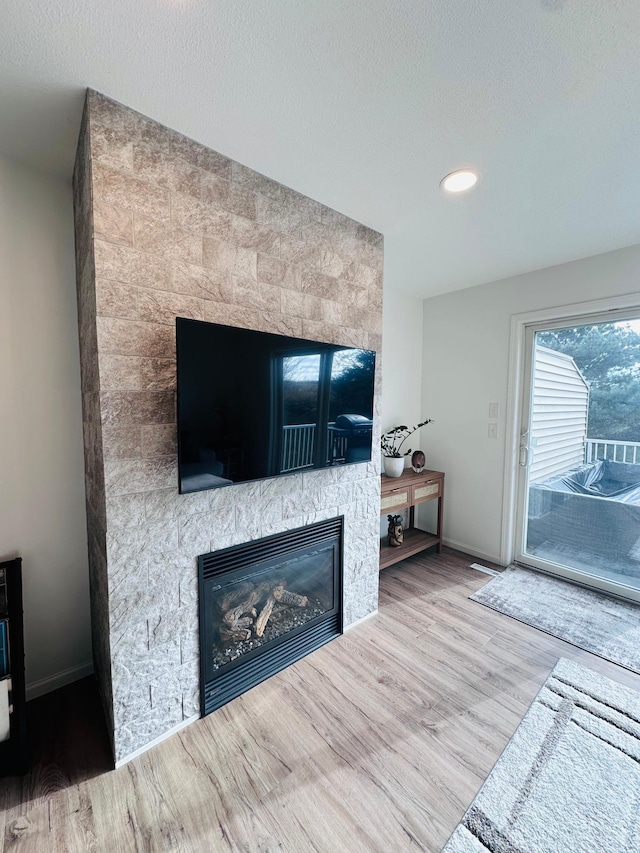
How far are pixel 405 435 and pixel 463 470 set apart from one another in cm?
64

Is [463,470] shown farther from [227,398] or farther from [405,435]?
[227,398]

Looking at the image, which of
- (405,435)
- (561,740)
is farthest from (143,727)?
(405,435)

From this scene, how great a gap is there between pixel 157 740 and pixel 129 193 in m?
2.22

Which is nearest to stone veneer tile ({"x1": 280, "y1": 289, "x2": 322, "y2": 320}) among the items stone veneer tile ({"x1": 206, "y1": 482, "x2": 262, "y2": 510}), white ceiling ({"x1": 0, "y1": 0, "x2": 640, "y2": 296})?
white ceiling ({"x1": 0, "y1": 0, "x2": 640, "y2": 296})

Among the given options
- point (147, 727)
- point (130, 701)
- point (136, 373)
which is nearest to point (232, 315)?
point (136, 373)

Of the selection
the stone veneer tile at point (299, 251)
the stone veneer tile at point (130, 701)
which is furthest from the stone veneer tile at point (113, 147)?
the stone veneer tile at point (130, 701)

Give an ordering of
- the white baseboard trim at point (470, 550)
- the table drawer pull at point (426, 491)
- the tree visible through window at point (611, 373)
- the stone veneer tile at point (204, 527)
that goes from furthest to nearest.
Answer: the white baseboard trim at point (470, 550)
the table drawer pull at point (426, 491)
the tree visible through window at point (611, 373)
the stone veneer tile at point (204, 527)

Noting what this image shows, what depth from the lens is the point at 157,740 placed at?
1450mm

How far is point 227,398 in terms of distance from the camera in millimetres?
1403

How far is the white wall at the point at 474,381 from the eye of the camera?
286cm

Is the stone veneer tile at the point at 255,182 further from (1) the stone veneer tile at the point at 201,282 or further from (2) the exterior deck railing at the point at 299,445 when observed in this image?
(2) the exterior deck railing at the point at 299,445

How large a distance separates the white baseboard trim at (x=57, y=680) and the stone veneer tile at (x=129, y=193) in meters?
2.18

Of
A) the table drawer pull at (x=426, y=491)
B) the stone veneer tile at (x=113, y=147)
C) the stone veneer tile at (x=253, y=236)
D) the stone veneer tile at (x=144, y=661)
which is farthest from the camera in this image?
the table drawer pull at (x=426, y=491)

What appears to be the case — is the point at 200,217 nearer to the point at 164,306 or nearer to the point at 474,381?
the point at 164,306
